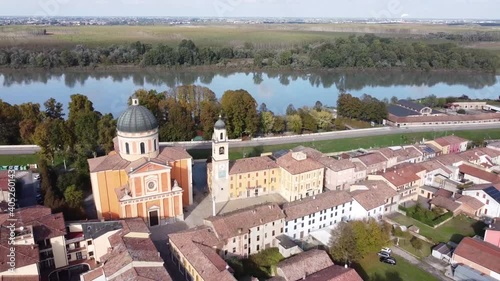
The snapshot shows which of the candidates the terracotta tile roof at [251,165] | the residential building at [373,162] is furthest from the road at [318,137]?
the terracotta tile roof at [251,165]

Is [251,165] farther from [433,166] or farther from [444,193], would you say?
[433,166]

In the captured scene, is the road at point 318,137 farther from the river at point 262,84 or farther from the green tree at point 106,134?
the river at point 262,84

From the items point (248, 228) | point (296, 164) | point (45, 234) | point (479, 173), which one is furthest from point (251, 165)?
point (479, 173)

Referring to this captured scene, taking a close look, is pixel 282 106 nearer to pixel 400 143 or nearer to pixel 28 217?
pixel 400 143

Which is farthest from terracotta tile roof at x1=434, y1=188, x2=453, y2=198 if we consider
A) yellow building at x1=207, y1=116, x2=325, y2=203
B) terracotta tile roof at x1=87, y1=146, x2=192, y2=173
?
terracotta tile roof at x1=87, y1=146, x2=192, y2=173

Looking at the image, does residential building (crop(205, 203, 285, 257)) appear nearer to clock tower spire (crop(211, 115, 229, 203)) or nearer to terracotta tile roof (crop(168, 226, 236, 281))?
terracotta tile roof (crop(168, 226, 236, 281))

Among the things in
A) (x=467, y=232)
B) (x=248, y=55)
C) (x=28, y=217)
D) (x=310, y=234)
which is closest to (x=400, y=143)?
(x=467, y=232)

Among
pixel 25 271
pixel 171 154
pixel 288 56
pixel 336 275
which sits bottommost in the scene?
pixel 336 275
